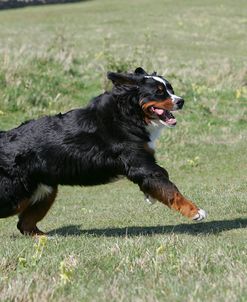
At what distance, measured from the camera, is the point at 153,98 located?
23.9ft

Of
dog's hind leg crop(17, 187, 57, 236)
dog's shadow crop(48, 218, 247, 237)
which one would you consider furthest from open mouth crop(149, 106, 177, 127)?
dog's hind leg crop(17, 187, 57, 236)

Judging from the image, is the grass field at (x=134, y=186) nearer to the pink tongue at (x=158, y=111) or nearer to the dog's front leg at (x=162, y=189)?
the dog's front leg at (x=162, y=189)

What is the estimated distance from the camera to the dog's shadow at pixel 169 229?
23.9ft

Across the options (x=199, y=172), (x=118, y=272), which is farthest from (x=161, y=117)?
(x=199, y=172)

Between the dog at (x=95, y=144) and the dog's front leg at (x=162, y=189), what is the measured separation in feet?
0.05

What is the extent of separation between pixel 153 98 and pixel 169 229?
1.54 m

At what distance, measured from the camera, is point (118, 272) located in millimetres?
4621

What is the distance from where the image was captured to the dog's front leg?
6.89 metres

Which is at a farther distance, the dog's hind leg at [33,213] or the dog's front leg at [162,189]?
the dog's hind leg at [33,213]

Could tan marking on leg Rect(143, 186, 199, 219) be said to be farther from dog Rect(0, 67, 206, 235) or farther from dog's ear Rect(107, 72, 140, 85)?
dog's ear Rect(107, 72, 140, 85)

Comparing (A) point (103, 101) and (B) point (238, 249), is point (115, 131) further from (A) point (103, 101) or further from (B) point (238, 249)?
(B) point (238, 249)

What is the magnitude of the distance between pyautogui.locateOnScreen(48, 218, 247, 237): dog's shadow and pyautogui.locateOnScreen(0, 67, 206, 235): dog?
559 mm

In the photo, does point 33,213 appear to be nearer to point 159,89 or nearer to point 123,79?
point 123,79

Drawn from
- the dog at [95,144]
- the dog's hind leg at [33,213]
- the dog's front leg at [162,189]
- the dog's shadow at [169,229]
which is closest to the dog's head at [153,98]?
the dog at [95,144]
